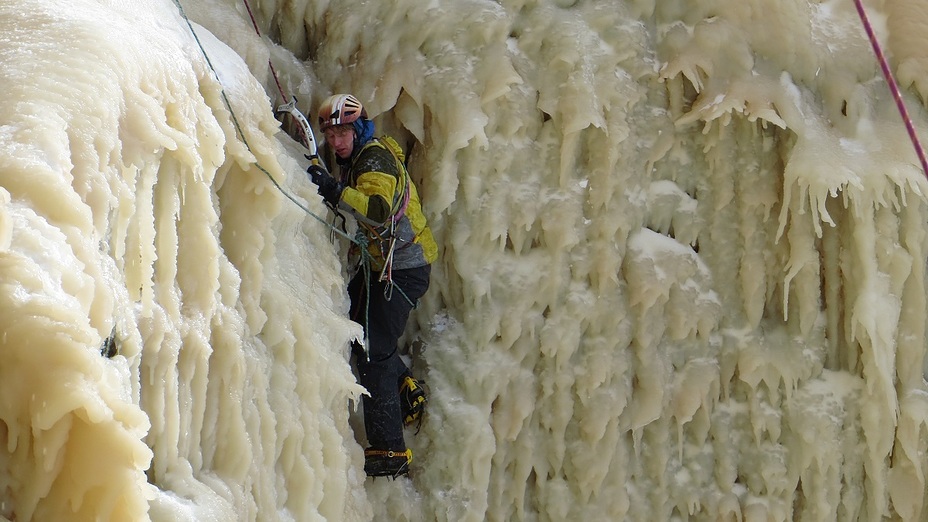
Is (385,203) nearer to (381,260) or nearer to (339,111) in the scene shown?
(381,260)

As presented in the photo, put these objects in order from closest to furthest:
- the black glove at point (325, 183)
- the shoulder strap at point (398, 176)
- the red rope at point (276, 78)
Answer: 1. the black glove at point (325, 183)
2. the shoulder strap at point (398, 176)
3. the red rope at point (276, 78)

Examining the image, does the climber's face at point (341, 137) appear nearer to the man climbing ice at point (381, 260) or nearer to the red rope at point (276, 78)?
the man climbing ice at point (381, 260)

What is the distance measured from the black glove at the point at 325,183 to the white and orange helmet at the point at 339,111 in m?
0.29

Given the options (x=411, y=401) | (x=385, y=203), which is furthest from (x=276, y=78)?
(x=411, y=401)

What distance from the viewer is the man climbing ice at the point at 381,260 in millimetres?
4141

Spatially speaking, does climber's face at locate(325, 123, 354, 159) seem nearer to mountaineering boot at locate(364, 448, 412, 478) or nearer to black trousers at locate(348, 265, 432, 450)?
black trousers at locate(348, 265, 432, 450)

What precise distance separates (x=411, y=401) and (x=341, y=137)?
1409mm

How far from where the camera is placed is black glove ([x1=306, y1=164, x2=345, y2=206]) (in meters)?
3.95

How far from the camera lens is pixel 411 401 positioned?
15.4ft

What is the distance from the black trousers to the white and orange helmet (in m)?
0.72

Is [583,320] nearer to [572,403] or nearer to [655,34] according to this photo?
[572,403]

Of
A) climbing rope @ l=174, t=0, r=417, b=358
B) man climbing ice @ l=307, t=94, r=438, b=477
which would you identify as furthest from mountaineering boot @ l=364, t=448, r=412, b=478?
climbing rope @ l=174, t=0, r=417, b=358

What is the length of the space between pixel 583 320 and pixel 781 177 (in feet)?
4.40

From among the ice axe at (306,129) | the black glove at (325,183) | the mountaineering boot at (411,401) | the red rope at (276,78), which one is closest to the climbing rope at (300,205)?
the red rope at (276,78)
